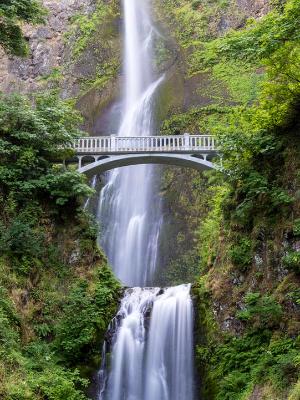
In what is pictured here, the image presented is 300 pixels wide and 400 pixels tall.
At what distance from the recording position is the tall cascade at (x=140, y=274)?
12.9 meters

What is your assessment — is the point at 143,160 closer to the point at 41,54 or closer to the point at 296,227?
the point at 296,227

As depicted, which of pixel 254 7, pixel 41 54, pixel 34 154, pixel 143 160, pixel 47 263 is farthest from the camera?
pixel 41 54

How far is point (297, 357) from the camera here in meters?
8.43

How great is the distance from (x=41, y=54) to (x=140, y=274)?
22.2m

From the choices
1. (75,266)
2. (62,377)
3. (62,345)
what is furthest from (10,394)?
(75,266)

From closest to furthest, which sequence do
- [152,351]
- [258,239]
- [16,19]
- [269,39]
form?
1. [269,39]
2. [258,239]
3. [152,351]
4. [16,19]

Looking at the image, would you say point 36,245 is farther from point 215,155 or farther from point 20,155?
point 215,155

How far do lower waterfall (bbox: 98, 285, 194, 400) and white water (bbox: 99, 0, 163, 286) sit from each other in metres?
7.06

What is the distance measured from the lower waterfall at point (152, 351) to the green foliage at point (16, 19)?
9.21 m

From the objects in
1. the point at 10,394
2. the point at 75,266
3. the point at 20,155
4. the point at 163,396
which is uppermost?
the point at 20,155

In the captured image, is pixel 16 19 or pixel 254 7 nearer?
pixel 16 19


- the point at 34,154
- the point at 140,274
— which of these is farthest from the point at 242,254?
the point at 140,274

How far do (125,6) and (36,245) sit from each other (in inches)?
1187

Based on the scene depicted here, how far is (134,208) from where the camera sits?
79.7 feet
